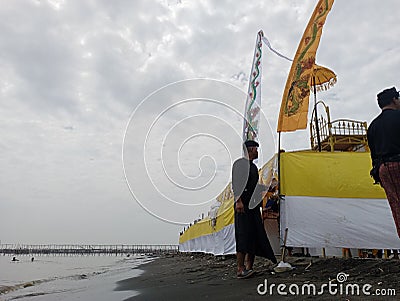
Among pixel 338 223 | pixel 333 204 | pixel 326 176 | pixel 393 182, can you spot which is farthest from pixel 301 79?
pixel 393 182

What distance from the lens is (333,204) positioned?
5.80m

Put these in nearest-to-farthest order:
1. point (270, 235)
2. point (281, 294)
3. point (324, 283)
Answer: point (281, 294) < point (324, 283) < point (270, 235)

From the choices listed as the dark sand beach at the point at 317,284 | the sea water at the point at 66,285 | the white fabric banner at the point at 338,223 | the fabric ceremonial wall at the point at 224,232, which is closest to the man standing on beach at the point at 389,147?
the dark sand beach at the point at 317,284

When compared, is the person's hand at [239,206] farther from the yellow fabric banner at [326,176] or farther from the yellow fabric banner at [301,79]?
the yellow fabric banner at [301,79]

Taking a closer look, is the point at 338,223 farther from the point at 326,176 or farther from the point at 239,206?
the point at 239,206

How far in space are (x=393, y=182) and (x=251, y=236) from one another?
2.47 m

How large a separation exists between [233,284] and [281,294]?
1.07 meters

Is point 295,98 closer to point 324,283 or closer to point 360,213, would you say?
point 360,213

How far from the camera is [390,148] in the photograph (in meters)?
2.97

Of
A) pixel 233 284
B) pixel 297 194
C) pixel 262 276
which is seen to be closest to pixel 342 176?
pixel 297 194

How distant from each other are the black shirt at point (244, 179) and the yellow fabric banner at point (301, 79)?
1.78 m

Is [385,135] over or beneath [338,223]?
over

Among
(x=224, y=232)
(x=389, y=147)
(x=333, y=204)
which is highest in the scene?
(x=389, y=147)

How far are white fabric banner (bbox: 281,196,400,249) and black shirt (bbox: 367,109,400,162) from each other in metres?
2.75
